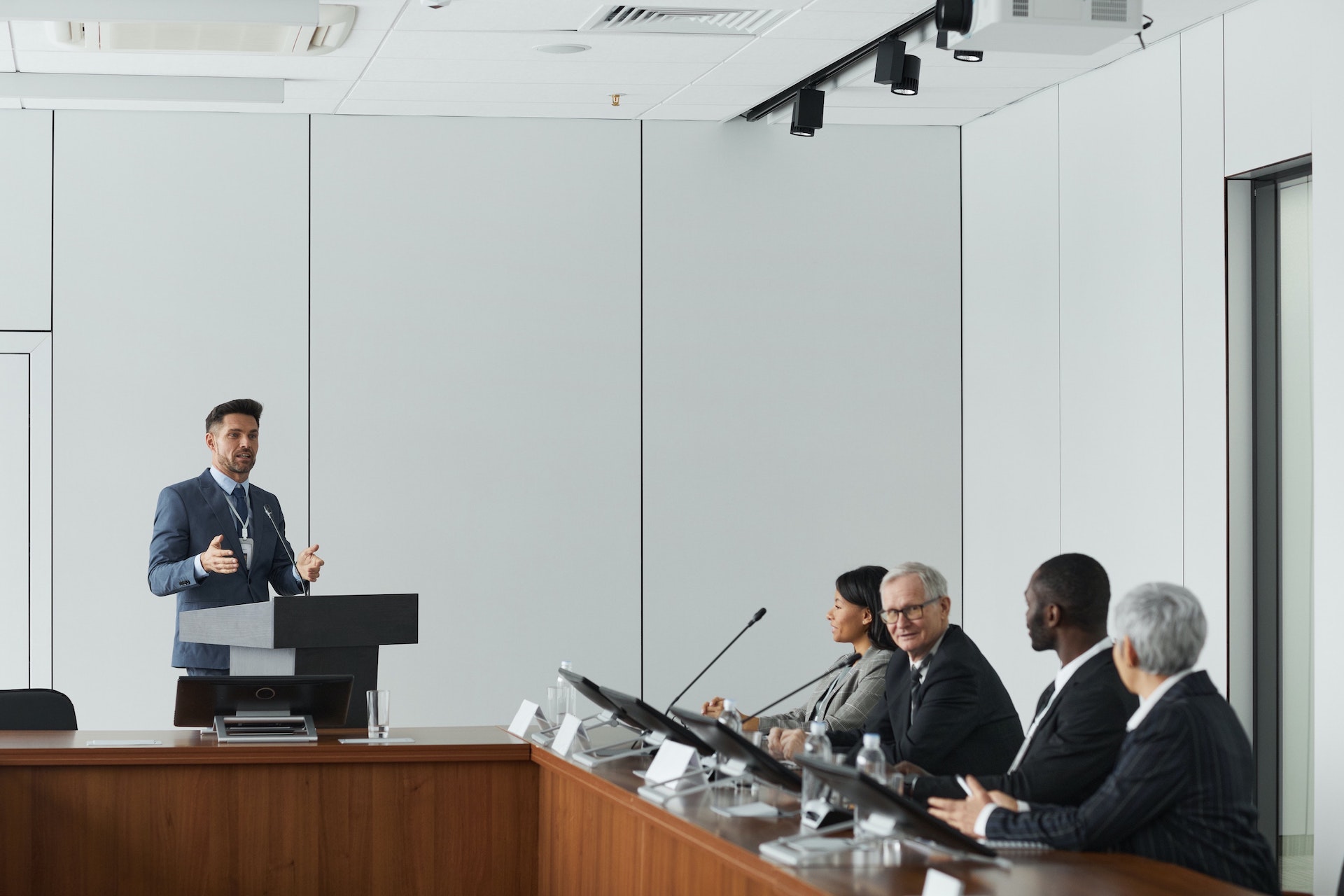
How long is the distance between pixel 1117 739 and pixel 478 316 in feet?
14.3

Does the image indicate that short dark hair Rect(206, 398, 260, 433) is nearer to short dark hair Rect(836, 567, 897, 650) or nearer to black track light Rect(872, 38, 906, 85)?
short dark hair Rect(836, 567, 897, 650)

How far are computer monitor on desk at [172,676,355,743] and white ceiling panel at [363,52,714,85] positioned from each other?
2.76 meters

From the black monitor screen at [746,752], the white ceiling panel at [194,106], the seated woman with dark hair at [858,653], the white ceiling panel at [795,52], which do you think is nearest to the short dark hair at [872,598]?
the seated woman with dark hair at [858,653]

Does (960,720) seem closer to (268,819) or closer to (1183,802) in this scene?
(1183,802)

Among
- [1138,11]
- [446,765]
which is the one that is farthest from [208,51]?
[1138,11]

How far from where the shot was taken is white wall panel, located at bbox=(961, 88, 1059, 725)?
6.36 metres

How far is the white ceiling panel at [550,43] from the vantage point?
5500mm

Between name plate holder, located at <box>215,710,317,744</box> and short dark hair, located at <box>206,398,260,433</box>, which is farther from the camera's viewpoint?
short dark hair, located at <box>206,398,260,433</box>

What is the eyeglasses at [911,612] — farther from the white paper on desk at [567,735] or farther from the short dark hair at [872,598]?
the white paper on desk at [567,735]

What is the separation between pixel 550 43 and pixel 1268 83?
2.55m

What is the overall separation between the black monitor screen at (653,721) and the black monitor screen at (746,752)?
0.09 metres

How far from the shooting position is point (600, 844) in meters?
3.63

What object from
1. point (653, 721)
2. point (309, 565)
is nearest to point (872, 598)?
point (653, 721)

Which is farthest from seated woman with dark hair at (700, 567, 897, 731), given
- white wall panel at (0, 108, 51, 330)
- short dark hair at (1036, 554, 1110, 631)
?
white wall panel at (0, 108, 51, 330)
